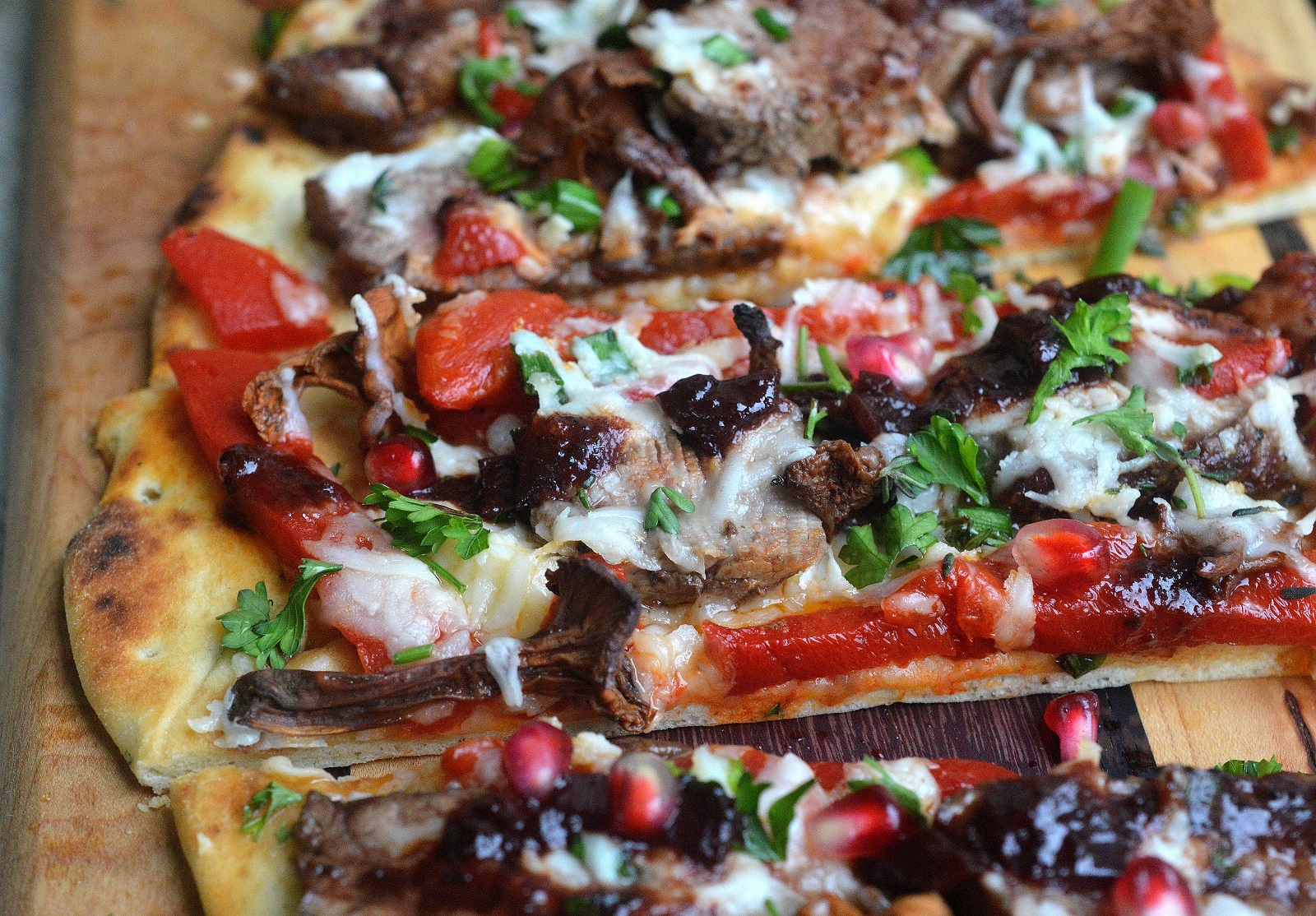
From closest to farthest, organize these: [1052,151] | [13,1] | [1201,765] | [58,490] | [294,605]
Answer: [294,605] → [1201,765] → [58,490] → [1052,151] → [13,1]

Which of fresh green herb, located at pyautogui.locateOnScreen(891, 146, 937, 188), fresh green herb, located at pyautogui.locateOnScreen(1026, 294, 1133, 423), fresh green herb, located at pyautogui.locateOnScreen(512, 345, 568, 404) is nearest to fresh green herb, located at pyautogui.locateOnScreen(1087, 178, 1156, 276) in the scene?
fresh green herb, located at pyautogui.locateOnScreen(891, 146, 937, 188)

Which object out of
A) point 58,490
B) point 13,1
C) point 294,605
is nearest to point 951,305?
point 294,605

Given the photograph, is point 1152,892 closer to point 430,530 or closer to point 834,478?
point 834,478

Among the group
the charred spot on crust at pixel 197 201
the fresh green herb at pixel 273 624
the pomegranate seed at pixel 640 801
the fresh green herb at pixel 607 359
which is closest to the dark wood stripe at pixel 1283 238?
the fresh green herb at pixel 607 359

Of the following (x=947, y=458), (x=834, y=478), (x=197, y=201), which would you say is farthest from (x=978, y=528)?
(x=197, y=201)

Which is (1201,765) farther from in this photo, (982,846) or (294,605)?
(294,605)

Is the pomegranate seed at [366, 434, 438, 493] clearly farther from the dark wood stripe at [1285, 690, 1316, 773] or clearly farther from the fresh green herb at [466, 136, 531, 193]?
the dark wood stripe at [1285, 690, 1316, 773]
